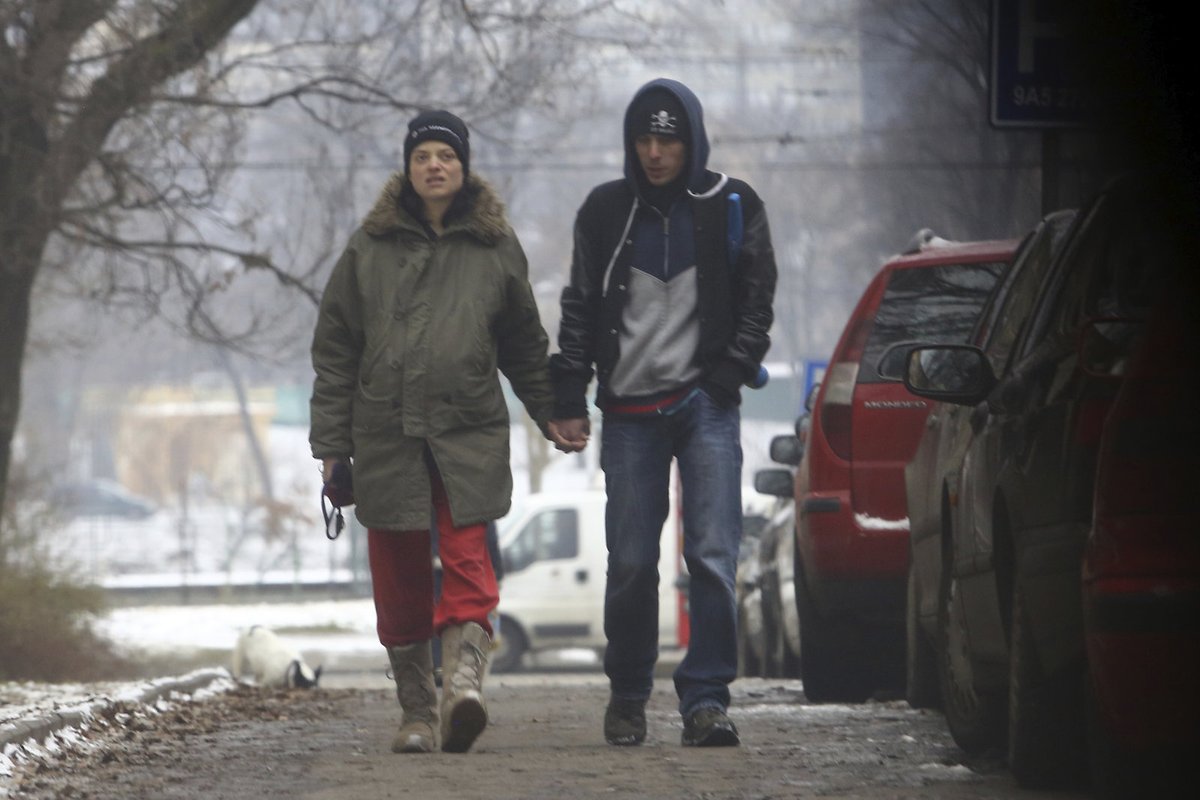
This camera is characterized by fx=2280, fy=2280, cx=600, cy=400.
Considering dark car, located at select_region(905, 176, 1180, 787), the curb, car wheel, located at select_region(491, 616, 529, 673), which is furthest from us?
car wheel, located at select_region(491, 616, 529, 673)

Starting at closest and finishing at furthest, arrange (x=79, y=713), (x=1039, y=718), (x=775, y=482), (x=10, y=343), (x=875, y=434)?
1. (x=1039, y=718)
2. (x=79, y=713)
3. (x=875, y=434)
4. (x=775, y=482)
5. (x=10, y=343)

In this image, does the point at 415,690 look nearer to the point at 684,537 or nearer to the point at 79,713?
the point at 684,537

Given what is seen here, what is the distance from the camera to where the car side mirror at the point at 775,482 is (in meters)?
12.1

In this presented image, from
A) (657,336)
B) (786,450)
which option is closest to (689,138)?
(657,336)

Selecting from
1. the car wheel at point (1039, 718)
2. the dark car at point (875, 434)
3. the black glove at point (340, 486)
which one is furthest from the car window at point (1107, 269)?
the dark car at point (875, 434)

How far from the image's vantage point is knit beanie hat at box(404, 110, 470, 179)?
6770mm

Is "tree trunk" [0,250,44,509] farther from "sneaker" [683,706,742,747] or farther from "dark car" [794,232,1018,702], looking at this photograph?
"sneaker" [683,706,742,747]

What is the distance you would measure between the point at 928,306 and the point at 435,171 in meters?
2.75

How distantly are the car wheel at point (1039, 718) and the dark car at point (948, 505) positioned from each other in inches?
19.6

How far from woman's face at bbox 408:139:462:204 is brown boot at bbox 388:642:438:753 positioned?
4.42ft

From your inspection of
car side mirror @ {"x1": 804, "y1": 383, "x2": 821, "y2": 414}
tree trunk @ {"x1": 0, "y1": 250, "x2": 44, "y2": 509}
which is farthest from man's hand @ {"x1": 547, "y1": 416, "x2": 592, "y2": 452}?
tree trunk @ {"x1": 0, "y1": 250, "x2": 44, "y2": 509}

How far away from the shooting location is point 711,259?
6.75m

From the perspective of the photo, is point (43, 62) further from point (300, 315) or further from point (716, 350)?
point (716, 350)

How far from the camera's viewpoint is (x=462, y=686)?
6406 millimetres
